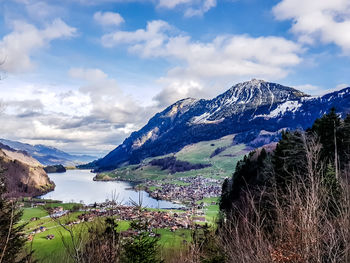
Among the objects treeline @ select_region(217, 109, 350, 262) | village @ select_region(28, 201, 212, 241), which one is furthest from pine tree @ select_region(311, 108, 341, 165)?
village @ select_region(28, 201, 212, 241)

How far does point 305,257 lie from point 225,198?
53.3m

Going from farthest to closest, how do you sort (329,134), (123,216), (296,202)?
(329,134) → (123,216) → (296,202)

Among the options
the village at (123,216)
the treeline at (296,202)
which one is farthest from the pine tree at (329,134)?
the village at (123,216)

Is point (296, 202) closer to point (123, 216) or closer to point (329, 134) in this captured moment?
point (123, 216)

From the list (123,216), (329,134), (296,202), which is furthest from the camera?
(329,134)

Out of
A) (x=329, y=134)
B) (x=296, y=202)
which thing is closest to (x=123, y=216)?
(x=296, y=202)

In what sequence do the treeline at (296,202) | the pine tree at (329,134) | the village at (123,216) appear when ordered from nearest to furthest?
the treeline at (296,202) < the village at (123,216) < the pine tree at (329,134)

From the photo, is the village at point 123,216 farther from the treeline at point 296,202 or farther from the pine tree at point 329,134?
the pine tree at point 329,134

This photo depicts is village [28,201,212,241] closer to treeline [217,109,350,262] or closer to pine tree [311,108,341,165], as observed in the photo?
treeline [217,109,350,262]

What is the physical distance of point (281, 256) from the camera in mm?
5652

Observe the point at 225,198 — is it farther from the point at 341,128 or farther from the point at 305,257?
the point at 305,257

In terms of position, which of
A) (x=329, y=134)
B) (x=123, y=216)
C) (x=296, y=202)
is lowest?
(x=123, y=216)

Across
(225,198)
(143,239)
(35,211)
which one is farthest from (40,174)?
(143,239)

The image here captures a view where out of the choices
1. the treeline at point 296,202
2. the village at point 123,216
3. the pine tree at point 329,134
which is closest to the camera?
the treeline at point 296,202
